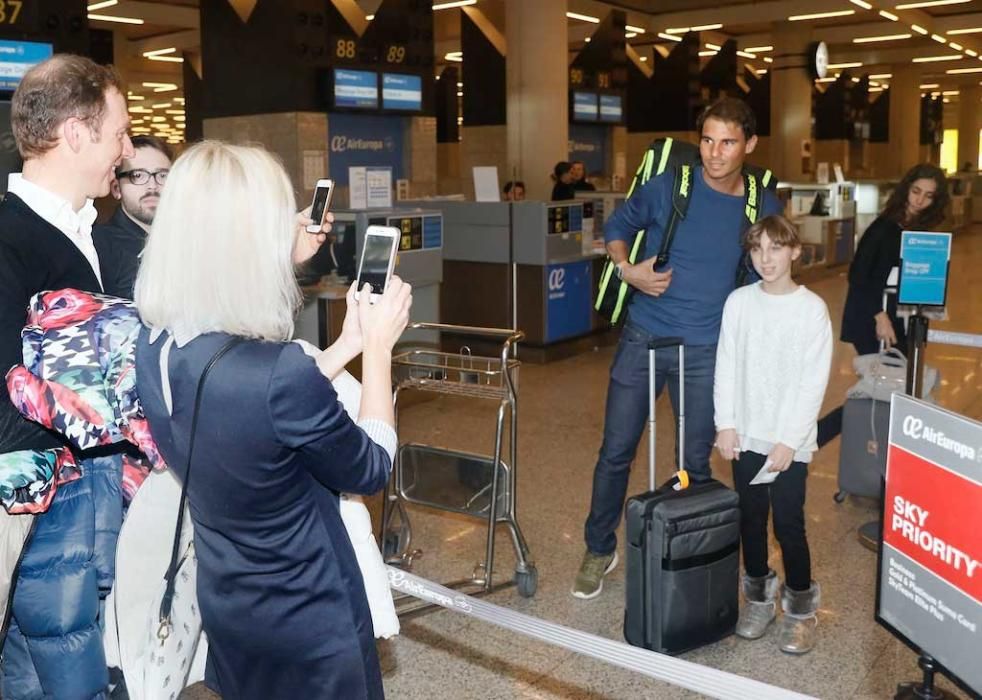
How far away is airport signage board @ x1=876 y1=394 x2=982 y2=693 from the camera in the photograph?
1591 mm

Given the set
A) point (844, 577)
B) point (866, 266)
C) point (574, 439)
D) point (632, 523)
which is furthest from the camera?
point (574, 439)

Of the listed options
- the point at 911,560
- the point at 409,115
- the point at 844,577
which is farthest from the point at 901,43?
the point at 911,560

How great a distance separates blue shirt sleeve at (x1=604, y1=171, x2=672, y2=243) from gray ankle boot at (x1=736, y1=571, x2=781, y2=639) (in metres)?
1.17

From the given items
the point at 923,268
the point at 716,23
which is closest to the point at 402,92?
the point at 923,268

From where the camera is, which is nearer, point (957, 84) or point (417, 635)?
point (417, 635)

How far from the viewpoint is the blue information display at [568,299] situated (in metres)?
7.97

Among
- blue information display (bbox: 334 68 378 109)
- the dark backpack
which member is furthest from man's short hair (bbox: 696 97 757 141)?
blue information display (bbox: 334 68 378 109)

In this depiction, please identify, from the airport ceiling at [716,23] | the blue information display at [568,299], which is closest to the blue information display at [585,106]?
the airport ceiling at [716,23]

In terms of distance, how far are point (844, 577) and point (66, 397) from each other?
9.35ft

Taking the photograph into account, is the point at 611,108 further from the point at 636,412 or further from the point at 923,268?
the point at 636,412

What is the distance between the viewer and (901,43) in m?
22.7

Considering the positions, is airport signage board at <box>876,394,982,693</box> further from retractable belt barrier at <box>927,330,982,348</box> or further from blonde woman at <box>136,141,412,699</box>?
retractable belt barrier at <box>927,330,982,348</box>

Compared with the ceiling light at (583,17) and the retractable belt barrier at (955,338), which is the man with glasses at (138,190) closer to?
the retractable belt barrier at (955,338)

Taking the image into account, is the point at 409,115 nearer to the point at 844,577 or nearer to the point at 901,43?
the point at 844,577
